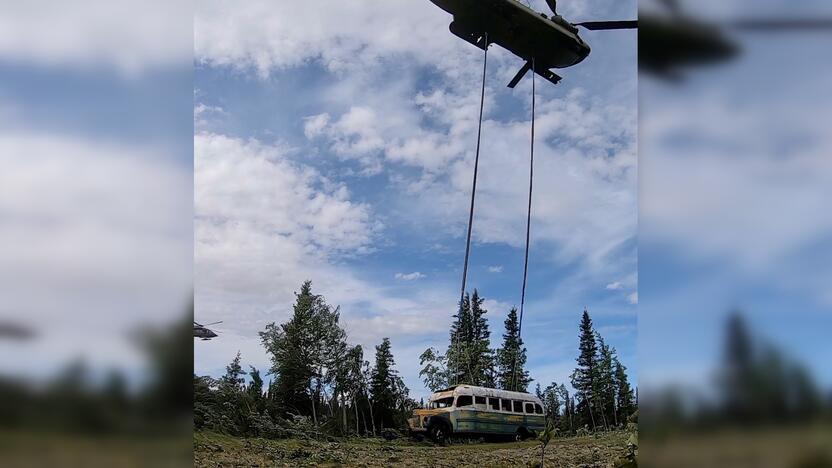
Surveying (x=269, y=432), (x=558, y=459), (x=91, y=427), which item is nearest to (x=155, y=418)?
(x=91, y=427)

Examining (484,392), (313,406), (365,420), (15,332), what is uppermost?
(15,332)

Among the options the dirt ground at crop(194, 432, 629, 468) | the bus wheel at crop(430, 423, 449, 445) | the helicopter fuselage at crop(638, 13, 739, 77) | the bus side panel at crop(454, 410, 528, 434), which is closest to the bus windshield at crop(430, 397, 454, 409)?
the bus side panel at crop(454, 410, 528, 434)

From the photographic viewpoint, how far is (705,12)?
24.2 inches

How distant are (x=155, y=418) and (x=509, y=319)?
13711mm

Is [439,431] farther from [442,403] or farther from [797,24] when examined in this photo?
[797,24]

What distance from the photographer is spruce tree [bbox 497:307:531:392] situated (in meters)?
13.9

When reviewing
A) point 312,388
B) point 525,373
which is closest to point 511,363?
point 525,373

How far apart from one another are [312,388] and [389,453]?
14.2 feet

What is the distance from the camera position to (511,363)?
14602mm

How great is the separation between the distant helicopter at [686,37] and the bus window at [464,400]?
11383mm

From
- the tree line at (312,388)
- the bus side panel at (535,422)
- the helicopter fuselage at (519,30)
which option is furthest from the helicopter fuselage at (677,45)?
the bus side panel at (535,422)

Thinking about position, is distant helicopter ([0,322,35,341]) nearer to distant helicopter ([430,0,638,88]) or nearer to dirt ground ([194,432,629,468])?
distant helicopter ([430,0,638,88])

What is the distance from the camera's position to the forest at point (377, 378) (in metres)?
12.6

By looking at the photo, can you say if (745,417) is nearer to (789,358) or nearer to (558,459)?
(789,358)
